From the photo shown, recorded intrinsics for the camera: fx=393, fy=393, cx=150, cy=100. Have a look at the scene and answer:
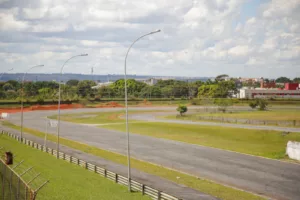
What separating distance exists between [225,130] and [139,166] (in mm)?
35280

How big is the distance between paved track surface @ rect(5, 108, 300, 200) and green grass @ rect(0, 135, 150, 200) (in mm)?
Result: 9608

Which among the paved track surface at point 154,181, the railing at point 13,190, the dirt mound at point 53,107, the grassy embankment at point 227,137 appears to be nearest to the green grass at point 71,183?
the railing at point 13,190

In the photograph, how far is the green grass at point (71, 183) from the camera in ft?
97.5

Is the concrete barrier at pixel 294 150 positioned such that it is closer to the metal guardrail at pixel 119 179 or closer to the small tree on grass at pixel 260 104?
the metal guardrail at pixel 119 179

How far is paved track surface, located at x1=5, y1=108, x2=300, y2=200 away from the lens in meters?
34.2

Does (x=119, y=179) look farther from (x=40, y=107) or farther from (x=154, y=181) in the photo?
(x=40, y=107)

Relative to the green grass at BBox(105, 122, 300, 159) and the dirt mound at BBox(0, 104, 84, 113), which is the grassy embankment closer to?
the green grass at BBox(105, 122, 300, 159)

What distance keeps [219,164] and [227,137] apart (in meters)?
23.7

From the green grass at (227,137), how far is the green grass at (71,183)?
22.7 m

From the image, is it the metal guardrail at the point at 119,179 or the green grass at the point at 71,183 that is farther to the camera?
the green grass at the point at 71,183

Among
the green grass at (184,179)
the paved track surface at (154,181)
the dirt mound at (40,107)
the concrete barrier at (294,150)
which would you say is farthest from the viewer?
the dirt mound at (40,107)

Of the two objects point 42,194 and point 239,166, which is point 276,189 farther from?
point 42,194

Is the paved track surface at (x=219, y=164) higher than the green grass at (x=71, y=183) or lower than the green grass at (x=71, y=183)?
lower

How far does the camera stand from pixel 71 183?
1323 inches
